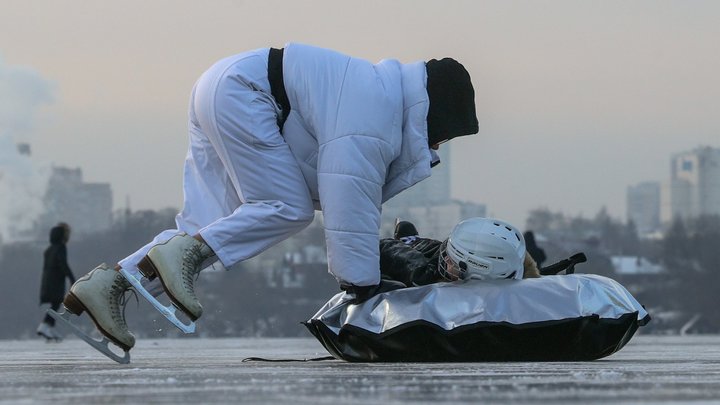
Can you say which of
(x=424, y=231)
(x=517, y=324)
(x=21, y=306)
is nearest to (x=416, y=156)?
(x=517, y=324)

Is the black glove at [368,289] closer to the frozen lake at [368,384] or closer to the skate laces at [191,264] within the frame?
the skate laces at [191,264]

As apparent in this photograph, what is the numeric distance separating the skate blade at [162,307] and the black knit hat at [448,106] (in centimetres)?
160

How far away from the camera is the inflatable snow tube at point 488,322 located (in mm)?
8430

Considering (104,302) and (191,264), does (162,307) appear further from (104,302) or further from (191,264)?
(104,302)

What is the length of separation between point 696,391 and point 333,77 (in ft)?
11.1

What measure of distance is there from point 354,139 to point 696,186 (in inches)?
5603

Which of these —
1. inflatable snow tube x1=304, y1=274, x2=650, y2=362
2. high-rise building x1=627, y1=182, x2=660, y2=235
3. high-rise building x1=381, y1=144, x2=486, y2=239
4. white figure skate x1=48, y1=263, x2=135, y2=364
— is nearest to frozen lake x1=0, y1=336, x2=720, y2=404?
white figure skate x1=48, y1=263, x2=135, y2=364

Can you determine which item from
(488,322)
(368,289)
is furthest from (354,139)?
(488,322)

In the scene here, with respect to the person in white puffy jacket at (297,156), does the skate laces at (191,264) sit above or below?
below

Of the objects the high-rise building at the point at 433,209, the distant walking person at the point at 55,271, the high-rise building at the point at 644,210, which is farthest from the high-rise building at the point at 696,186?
the distant walking person at the point at 55,271

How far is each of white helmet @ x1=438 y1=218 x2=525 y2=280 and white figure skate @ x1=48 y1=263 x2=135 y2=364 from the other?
5.22ft

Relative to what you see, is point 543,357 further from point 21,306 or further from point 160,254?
point 21,306

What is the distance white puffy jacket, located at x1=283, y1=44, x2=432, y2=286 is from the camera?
8336mm

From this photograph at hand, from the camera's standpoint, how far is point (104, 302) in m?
8.23
